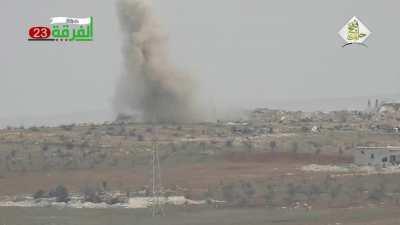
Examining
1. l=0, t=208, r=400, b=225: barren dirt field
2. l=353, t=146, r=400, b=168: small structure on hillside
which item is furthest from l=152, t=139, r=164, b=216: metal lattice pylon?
l=353, t=146, r=400, b=168: small structure on hillside

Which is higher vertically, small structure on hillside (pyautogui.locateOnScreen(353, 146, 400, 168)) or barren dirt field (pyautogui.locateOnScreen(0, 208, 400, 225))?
small structure on hillside (pyautogui.locateOnScreen(353, 146, 400, 168))

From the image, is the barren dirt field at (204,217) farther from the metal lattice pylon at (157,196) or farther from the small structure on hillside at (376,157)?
the small structure on hillside at (376,157)

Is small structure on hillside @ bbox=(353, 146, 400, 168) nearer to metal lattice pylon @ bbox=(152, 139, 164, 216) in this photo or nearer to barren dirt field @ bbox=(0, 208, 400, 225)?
metal lattice pylon @ bbox=(152, 139, 164, 216)

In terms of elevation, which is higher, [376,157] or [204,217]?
[376,157]

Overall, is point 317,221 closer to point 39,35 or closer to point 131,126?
point 39,35

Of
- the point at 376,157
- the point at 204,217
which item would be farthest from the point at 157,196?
the point at 376,157

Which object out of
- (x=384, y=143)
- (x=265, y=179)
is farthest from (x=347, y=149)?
(x=265, y=179)

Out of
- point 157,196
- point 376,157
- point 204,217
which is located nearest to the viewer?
point 204,217

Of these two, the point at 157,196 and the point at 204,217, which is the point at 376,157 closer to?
the point at 157,196
